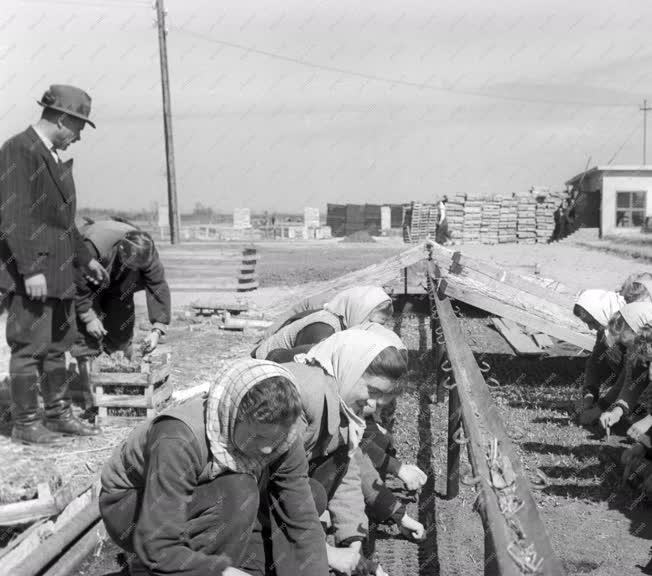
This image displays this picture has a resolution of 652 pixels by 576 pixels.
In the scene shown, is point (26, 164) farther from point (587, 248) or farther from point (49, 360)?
point (587, 248)

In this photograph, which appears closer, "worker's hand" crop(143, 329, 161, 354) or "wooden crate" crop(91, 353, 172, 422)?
"wooden crate" crop(91, 353, 172, 422)

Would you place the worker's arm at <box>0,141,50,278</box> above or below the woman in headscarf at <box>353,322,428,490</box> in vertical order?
above

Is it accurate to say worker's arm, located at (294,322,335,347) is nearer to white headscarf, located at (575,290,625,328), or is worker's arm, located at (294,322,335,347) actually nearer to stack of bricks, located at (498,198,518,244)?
white headscarf, located at (575,290,625,328)

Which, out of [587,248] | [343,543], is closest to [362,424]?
[343,543]

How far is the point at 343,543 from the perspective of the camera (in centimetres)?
321

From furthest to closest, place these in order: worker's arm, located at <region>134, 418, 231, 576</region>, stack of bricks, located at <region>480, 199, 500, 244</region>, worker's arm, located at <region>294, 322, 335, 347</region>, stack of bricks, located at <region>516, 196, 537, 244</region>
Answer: stack of bricks, located at <region>480, 199, 500, 244</region>, stack of bricks, located at <region>516, 196, 537, 244</region>, worker's arm, located at <region>294, 322, 335, 347</region>, worker's arm, located at <region>134, 418, 231, 576</region>

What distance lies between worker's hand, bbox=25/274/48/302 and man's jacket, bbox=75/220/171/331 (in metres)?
0.57

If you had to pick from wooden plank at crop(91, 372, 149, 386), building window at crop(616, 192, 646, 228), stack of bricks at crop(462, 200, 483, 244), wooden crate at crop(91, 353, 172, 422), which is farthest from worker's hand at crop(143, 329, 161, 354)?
stack of bricks at crop(462, 200, 483, 244)

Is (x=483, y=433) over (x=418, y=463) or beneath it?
over

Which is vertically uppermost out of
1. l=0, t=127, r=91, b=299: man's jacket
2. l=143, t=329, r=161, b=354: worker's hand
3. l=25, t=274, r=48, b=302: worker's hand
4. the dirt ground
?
l=0, t=127, r=91, b=299: man's jacket

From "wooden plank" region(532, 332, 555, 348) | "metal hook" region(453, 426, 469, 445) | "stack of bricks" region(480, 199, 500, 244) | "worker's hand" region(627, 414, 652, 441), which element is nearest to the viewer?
"metal hook" region(453, 426, 469, 445)

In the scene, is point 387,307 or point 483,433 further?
point 387,307

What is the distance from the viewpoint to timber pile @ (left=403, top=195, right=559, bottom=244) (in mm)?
35062

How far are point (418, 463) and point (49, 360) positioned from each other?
2348mm
